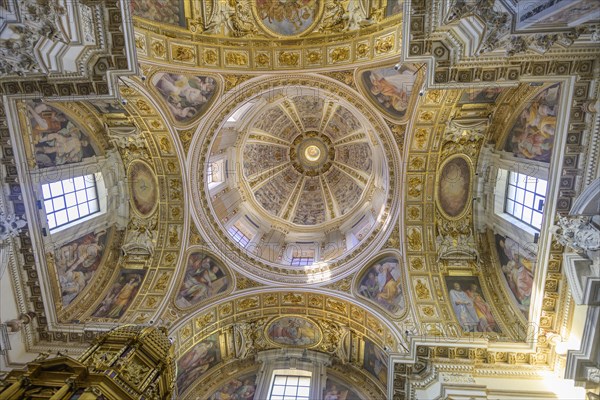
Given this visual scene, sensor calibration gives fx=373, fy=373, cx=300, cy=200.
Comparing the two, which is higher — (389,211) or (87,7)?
(87,7)

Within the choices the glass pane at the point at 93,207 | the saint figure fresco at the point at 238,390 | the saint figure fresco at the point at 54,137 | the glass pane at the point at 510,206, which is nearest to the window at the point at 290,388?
the saint figure fresco at the point at 238,390

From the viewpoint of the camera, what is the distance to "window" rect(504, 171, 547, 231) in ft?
42.9

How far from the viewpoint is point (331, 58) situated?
14.3 m

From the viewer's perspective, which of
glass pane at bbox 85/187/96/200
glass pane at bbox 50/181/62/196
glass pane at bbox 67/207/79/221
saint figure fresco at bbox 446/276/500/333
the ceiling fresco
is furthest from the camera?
glass pane at bbox 85/187/96/200

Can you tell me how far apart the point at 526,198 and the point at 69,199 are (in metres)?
17.5

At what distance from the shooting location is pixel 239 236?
1967 centimetres

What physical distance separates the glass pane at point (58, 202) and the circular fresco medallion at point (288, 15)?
10171mm

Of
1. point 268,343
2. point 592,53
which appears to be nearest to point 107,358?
point 268,343

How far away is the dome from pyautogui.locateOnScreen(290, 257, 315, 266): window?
2.1 inches

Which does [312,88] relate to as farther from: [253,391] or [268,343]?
[253,391]

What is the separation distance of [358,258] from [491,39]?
10393mm

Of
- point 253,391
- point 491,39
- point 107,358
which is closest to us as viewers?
point 491,39

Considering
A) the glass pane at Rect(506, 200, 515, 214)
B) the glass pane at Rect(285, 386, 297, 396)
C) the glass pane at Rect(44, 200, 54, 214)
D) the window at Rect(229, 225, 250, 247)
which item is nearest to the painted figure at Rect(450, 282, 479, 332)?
the glass pane at Rect(506, 200, 515, 214)

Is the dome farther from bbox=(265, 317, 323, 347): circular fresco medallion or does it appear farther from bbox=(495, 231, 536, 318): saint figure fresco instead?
bbox=(495, 231, 536, 318): saint figure fresco
